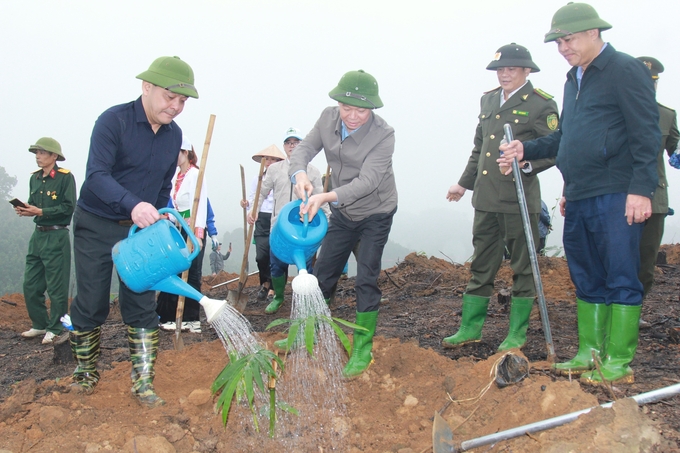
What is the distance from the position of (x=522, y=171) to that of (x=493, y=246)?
53 centimetres

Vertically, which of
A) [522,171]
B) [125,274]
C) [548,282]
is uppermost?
[522,171]

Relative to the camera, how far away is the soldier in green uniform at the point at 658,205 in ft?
9.62

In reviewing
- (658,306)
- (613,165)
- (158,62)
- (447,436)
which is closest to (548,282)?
(658,306)

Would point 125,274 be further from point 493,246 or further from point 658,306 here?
point 658,306

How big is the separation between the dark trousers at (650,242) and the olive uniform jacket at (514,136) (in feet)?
2.19

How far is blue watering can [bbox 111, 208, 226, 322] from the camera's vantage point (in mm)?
2438

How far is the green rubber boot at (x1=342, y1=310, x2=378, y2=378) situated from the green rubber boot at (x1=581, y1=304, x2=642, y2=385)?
44.7 inches

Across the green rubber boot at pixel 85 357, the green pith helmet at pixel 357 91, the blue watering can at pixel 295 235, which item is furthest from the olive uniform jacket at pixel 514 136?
the green rubber boot at pixel 85 357

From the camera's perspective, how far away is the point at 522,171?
3467 mm

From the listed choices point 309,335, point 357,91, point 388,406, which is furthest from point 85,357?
point 357,91

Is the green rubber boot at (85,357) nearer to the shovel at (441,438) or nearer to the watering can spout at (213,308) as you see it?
the watering can spout at (213,308)

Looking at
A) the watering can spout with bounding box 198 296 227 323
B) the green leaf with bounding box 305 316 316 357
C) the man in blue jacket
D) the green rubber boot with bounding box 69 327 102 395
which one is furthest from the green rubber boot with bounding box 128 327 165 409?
the man in blue jacket

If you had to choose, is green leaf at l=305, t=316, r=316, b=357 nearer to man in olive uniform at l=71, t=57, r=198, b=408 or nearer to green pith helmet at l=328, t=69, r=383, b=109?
man in olive uniform at l=71, t=57, r=198, b=408

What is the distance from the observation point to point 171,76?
267cm
